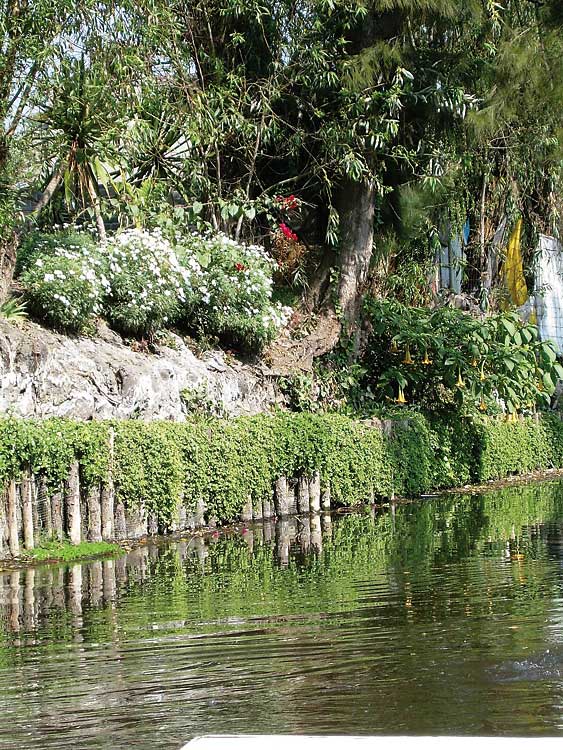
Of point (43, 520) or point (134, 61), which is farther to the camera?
point (134, 61)

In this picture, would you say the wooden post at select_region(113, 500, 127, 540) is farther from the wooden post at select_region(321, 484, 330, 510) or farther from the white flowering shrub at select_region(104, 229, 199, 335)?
the wooden post at select_region(321, 484, 330, 510)

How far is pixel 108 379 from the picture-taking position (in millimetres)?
16156

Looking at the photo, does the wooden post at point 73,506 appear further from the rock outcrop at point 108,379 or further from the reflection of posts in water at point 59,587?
the rock outcrop at point 108,379

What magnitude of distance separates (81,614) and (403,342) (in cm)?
1329

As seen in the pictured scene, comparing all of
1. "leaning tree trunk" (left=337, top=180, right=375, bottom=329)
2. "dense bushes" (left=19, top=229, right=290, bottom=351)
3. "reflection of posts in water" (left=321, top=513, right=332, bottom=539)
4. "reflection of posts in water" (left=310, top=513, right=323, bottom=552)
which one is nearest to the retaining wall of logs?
"reflection of posts in water" (left=310, top=513, right=323, bottom=552)

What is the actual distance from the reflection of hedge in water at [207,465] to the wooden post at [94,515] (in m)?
0.01

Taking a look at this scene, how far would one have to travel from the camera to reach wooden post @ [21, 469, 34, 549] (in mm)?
12055

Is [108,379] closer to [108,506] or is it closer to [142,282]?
[142,282]

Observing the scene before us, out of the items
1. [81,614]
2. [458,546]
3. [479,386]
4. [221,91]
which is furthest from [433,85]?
[81,614]

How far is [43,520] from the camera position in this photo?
487 inches

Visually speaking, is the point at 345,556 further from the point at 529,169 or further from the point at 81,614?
the point at 529,169

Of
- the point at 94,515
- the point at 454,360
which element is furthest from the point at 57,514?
the point at 454,360

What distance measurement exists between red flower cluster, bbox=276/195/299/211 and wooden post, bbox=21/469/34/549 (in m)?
10.2

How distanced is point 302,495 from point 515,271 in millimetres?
14400
